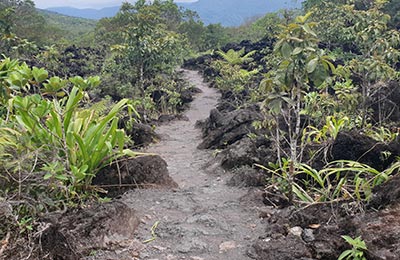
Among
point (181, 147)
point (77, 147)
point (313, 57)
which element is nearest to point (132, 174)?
point (77, 147)

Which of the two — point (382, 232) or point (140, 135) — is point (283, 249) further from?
point (140, 135)

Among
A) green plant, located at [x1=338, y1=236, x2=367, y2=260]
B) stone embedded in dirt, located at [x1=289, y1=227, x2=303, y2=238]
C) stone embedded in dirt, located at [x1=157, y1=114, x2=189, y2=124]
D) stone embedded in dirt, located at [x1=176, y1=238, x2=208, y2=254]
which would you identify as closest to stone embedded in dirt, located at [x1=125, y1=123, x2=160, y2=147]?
stone embedded in dirt, located at [x1=157, y1=114, x2=189, y2=124]

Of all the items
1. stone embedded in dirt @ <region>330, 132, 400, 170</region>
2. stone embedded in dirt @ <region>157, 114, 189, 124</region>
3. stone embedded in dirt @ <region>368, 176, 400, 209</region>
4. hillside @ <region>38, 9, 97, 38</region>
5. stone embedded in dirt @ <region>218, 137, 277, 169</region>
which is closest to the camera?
stone embedded in dirt @ <region>368, 176, 400, 209</region>

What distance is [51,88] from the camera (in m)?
3.12

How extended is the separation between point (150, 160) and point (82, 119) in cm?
93

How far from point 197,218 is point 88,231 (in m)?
1.11

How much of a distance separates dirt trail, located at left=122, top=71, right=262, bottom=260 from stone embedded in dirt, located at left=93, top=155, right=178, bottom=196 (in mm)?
128

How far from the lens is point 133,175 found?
425cm

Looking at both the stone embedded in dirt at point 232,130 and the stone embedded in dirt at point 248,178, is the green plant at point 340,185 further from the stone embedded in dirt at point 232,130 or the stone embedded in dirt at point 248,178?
the stone embedded in dirt at point 232,130

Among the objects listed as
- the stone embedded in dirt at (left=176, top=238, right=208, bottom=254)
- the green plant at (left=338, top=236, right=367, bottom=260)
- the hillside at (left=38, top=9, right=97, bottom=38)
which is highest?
the hillside at (left=38, top=9, right=97, bottom=38)

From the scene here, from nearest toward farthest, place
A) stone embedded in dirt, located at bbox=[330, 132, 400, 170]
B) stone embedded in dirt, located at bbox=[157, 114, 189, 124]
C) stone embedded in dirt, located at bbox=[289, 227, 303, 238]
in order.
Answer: stone embedded in dirt, located at bbox=[289, 227, 303, 238]
stone embedded in dirt, located at bbox=[330, 132, 400, 170]
stone embedded in dirt, located at bbox=[157, 114, 189, 124]

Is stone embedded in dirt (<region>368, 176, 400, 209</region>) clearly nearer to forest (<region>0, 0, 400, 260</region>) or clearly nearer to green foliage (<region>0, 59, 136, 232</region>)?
forest (<region>0, 0, 400, 260</region>)

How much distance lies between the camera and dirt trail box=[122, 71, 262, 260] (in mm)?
2945

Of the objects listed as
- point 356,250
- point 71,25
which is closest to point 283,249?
point 356,250
